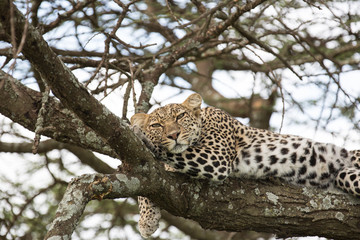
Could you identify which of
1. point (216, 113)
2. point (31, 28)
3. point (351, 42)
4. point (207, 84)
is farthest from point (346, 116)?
point (31, 28)

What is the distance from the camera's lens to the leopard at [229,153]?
5973 millimetres

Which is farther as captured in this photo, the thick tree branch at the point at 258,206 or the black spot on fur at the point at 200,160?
Answer: the black spot on fur at the point at 200,160

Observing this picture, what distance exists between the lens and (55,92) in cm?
435

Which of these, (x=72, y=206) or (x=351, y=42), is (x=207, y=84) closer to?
(x=351, y=42)

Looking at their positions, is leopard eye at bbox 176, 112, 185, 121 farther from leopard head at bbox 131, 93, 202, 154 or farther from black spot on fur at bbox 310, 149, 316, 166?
black spot on fur at bbox 310, 149, 316, 166

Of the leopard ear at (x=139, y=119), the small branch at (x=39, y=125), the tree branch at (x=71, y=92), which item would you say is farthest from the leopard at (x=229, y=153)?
the small branch at (x=39, y=125)

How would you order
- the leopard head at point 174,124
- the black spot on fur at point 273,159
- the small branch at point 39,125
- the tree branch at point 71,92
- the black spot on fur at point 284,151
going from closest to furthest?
the tree branch at point 71,92
the small branch at point 39,125
the leopard head at point 174,124
the black spot on fur at point 273,159
the black spot on fur at point 284,151

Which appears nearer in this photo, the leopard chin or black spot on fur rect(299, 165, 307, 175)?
the leopard chin

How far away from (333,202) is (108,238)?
4121 mm

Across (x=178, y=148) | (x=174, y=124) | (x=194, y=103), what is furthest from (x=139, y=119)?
(x=194, y=103)

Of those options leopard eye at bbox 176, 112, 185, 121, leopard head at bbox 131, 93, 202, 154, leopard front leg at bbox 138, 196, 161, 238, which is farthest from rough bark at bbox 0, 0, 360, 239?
leopard eye at bbox 176, 112, 185, 121

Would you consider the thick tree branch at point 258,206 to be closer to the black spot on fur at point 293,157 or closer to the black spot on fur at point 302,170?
the black spot on fur at point 302,170

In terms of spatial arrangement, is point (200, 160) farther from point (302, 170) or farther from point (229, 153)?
point (302, 170)

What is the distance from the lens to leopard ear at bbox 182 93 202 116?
687 cm
